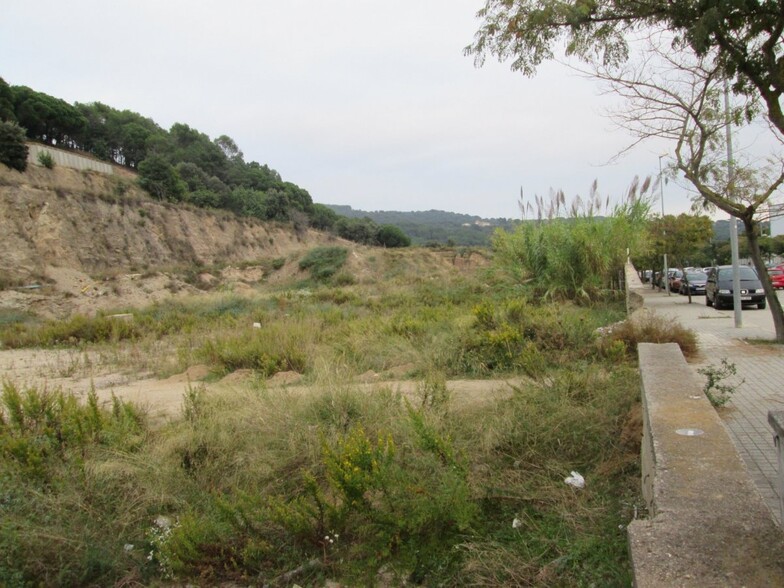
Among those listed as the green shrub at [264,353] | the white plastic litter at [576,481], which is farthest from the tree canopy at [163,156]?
the white plastic litter at [576,481]

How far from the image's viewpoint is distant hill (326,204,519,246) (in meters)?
93.1


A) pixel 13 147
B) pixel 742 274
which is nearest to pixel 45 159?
pixel 13 147

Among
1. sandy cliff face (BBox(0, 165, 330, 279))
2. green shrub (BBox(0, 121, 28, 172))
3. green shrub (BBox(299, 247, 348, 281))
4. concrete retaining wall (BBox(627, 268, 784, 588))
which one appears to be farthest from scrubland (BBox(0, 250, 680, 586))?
green shrub (BBox(0, 121, 28, 172))

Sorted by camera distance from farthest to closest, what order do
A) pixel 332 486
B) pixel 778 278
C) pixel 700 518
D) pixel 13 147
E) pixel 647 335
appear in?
pixel 13 147, pixel 778 278, pixel 647 335, pixel 332 486, pixel 700 518

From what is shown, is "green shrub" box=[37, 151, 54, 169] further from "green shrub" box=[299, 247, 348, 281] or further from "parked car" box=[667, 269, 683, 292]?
"parked car" box=[667, 269, 683, 292]

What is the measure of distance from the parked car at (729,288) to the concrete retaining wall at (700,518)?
1952 centimetres

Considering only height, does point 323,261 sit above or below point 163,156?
below

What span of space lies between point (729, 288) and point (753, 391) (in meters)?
16.8

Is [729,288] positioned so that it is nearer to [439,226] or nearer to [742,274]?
[742,274]

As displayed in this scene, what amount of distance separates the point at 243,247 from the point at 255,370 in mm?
47424

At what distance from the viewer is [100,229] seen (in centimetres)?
4034

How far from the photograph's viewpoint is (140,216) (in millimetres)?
44875

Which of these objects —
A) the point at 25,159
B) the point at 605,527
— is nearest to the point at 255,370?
the point at 605,527

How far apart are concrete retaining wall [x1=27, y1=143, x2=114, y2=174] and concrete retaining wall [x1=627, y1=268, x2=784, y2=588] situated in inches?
1867
